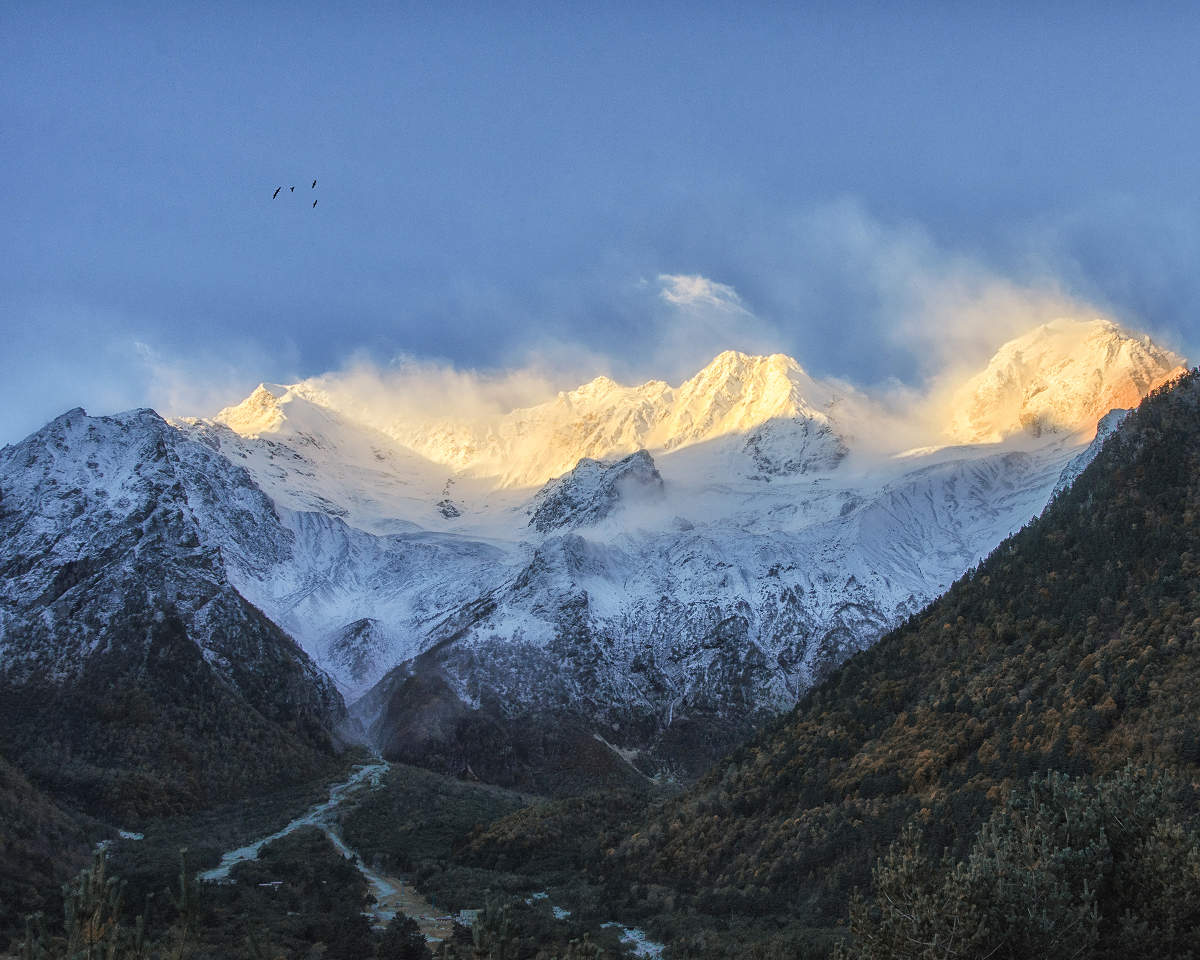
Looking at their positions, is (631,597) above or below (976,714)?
above

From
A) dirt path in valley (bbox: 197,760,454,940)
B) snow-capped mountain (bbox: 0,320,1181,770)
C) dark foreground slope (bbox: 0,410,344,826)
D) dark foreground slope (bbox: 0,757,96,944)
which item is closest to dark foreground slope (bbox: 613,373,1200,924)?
dirt path in valley (bbox: 197,760,454,940)

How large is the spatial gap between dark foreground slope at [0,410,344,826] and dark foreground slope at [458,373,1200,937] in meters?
Result: 38.0

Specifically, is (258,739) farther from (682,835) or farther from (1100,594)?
(1100,594)

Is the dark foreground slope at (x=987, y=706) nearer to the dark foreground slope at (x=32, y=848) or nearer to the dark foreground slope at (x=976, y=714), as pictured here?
the dark foreground slope at (x=976, y=714)

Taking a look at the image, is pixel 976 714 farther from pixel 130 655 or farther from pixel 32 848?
pixel 130 655

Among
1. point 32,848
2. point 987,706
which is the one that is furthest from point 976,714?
point 32,848

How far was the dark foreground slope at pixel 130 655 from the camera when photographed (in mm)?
90875

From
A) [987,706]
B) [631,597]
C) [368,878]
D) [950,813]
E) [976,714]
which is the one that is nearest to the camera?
[950,813]

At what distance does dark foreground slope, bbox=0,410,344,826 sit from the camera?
298 feet

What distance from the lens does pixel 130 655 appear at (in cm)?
10456

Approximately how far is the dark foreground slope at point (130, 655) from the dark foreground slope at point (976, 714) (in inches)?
1496

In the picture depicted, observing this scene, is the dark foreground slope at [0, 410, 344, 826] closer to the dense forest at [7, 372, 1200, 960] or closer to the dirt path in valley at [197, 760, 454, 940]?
the dirt path in valley at [197, 760, 454, 940]

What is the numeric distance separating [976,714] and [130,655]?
280ft

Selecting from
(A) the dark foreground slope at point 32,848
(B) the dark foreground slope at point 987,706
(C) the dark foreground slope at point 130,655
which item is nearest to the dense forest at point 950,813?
(B) the dark foreground slope at point 987,706
